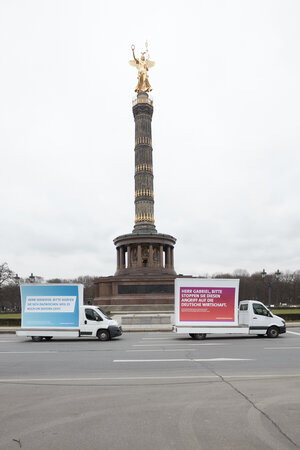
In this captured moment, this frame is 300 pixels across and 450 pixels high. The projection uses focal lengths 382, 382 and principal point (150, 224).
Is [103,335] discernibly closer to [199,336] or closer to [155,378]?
[199,336]

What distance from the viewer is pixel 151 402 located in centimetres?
714

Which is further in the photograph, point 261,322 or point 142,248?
point 142,248

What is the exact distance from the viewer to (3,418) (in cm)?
629

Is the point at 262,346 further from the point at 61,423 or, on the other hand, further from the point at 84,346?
the point at 61,423

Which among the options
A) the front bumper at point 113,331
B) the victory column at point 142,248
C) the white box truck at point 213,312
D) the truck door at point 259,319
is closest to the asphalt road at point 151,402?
the front bumper at point 113,331

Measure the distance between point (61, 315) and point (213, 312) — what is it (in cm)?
773

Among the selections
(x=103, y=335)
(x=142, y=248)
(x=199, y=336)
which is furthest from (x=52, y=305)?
(x=142, y=248)

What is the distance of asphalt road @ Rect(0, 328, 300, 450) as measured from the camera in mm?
5285

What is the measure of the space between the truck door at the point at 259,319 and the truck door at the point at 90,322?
7.71 m

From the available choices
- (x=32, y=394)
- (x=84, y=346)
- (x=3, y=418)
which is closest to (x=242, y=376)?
(x=32, y=394)

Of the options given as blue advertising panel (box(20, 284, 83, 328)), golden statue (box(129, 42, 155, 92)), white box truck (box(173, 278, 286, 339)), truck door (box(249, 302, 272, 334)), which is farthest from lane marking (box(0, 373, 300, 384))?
golden statue (box(129, 42, 155, 92))

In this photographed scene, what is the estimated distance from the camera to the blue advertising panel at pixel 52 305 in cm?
1938

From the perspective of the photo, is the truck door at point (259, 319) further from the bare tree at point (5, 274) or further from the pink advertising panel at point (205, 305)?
the bare tree at point (5, 274)

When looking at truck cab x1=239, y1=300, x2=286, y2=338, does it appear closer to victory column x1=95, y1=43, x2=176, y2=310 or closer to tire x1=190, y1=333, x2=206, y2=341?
tire x1=190, y1=333, x2=206, y2=341
